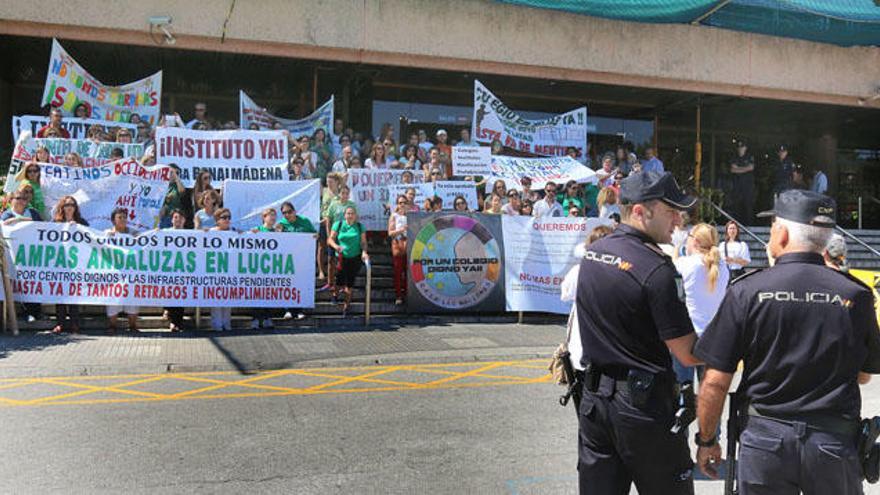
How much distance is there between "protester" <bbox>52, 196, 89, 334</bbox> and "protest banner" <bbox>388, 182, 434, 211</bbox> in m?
4.96

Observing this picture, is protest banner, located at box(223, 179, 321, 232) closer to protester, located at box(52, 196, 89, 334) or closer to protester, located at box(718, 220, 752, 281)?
protester, located at box(52, 196, 89, 334)

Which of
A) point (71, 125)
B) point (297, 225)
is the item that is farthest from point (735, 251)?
point (71, 125)

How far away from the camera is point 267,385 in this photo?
708 centimetres

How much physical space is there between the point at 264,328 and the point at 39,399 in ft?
13.5

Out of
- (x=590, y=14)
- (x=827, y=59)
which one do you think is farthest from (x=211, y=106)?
(x=827, y=59)

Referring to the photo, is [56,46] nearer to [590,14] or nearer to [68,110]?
[68,110]

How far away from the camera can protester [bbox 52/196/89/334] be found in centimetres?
980

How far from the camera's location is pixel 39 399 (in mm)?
6402

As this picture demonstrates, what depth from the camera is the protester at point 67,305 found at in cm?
980

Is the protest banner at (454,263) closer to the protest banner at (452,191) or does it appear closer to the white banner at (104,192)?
the protest banner at (452,191)

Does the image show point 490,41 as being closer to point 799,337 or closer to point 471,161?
point 471,161

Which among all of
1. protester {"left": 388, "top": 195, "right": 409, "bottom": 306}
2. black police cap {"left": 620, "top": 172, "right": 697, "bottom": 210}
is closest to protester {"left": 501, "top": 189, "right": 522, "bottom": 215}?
protester {"left": 388, "top": 195, "right": 409, "bottom": 306}

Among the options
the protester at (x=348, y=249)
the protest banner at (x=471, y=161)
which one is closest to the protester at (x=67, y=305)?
the protester at (x=348, y=249)

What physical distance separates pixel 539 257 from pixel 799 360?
8967 millimetres
